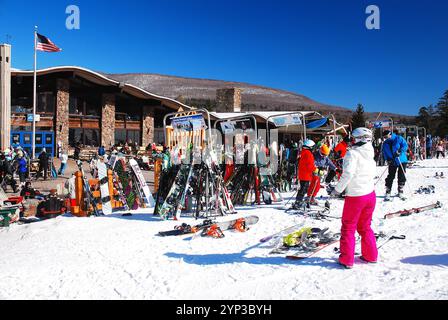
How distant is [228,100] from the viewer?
3544cm

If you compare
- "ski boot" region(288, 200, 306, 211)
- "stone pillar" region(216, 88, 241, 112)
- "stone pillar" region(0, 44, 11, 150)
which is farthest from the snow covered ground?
"stone pillar" region(216, 88, 241, 112)

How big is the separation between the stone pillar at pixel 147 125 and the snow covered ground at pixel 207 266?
22.4 metres

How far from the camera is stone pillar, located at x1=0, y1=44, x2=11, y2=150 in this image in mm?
20531

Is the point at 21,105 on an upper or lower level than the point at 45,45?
lower

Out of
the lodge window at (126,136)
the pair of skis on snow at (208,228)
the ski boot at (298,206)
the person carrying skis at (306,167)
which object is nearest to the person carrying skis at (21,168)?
the pair of skis on snow at (208,228)

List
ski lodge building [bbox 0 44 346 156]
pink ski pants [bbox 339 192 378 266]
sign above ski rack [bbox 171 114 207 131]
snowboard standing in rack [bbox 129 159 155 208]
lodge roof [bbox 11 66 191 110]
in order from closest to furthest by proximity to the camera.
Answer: pink ski pants [bbox 339 192 378 266] → sign above ski rack [bbox 171 114 207 131] → snowboard standing in rack [bbox 129 159 155 208] → ski lodge building [bbox 0 44 346 156] → lodge roof [bbox 11 66 191 110]

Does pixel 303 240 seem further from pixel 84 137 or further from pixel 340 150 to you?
pixel 84 137

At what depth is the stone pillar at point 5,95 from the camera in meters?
20.5

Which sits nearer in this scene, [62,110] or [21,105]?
[21,105]

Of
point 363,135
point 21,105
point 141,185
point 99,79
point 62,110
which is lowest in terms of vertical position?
point 141,185

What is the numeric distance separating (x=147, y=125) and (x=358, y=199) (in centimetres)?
2647

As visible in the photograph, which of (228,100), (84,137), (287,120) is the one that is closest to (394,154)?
(287,120)

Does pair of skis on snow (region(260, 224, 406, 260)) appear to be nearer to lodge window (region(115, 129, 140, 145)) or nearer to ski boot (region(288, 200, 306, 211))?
ski boot (region(288, 200, 306, 211))

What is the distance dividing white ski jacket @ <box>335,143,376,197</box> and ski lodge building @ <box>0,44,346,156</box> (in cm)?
1952
